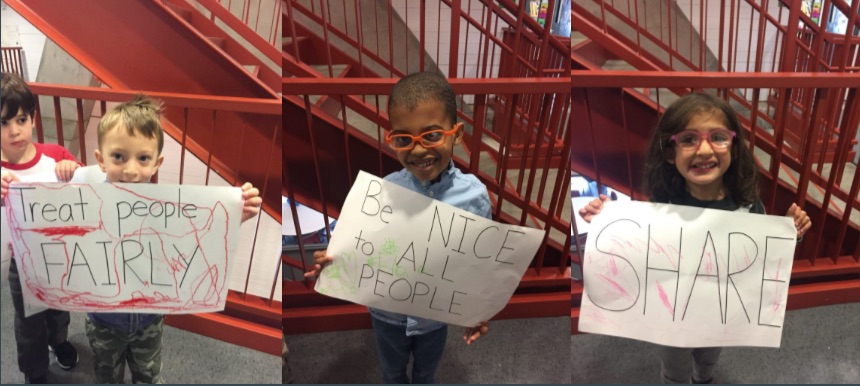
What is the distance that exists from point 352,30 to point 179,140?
830 millimetres

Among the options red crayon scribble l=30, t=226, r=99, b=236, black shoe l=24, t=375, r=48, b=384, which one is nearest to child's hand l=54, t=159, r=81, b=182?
red crayon scribble l=30, t=226, r=99, b=236

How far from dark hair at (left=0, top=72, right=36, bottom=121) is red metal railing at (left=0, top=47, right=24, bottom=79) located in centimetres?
2

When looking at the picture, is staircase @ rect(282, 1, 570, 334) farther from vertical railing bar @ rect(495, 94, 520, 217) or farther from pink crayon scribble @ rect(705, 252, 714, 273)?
pink crayon scribble @ rect(705, 252, 714, 273)

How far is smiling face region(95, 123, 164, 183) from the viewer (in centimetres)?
85

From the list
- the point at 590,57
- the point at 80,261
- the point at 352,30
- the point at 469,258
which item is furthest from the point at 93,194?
the point at 590,57

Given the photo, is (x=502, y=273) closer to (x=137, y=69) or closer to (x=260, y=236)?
(x=260, y=236)

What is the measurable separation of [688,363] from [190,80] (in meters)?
1.30

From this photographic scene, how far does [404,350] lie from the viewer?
1070 mm

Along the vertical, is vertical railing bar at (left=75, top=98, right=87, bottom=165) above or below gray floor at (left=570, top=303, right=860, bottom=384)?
above

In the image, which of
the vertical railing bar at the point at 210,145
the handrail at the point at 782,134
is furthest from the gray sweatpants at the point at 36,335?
the handrail at the point at 782,134

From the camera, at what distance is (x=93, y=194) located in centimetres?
89

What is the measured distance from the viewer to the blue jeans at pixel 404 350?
3.42ft

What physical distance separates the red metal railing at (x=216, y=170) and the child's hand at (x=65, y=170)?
29 millimetres

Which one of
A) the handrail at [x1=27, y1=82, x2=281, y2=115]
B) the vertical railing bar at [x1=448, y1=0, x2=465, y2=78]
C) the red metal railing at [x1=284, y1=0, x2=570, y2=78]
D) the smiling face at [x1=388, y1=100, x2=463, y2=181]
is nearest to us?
the smiling face at [x1=388, y1=100, x2=463, y2=181]
